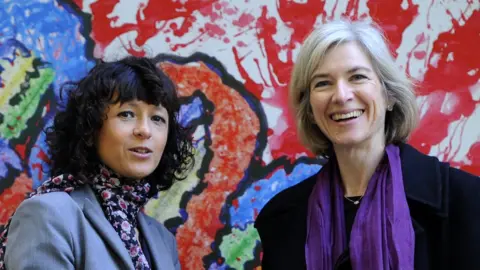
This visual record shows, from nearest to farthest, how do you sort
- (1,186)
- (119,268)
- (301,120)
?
(119,268) < (301,120) < (1,186)

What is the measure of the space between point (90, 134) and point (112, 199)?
19cm

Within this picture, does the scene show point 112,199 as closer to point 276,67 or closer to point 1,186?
point 1,186

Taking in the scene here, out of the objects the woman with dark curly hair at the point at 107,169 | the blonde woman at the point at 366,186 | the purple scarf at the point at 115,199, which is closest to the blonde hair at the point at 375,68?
the blonde woman at the point at 366,186

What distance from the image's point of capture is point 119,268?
5.06 feet

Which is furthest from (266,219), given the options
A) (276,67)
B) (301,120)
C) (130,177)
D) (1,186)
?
(1,186)

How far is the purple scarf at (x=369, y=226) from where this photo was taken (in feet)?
5.14

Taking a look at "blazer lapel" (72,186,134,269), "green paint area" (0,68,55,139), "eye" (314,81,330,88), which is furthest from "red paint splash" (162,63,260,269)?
"blazer lapel" (72,186,134,269)

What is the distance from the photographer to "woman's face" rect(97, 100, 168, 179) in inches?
64.5

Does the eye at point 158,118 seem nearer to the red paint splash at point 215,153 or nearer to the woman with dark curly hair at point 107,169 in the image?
the woman with dark curly hair at point 107,169

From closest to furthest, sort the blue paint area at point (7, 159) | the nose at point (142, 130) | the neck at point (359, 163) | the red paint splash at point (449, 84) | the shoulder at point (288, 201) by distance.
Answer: the nose at point (142, 130), the neck at point (359, 163), the shoulder at point (288, 201), the blue paint area at point (7, 159), the red paint splash at point (449, 84)

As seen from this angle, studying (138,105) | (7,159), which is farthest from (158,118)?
(7,159)

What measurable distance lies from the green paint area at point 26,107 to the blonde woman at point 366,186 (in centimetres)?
91

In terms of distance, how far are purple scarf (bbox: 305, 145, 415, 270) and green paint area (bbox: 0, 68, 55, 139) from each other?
106 cm

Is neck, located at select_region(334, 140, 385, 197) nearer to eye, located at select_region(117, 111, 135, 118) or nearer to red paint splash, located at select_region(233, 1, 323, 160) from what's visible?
red paint splash, located at select_region(233, 1, 323, 160)
